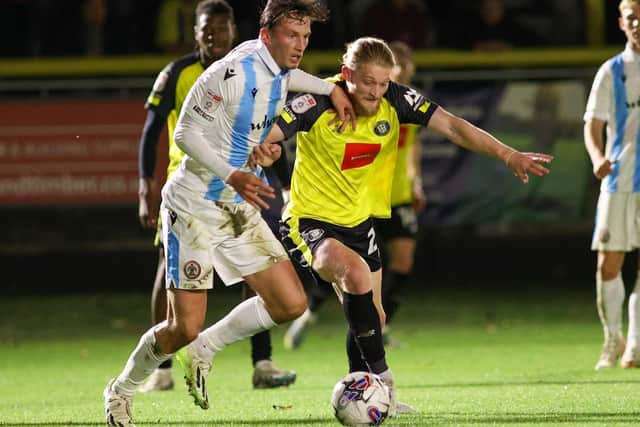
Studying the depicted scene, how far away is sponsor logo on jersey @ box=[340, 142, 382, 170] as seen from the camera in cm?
697

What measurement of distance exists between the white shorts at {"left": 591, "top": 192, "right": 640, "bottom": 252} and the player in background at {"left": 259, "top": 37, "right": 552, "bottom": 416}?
227 cm

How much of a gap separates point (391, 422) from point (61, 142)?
846cm

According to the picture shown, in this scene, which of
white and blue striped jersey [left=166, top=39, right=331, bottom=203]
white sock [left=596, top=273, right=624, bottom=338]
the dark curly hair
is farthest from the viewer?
white sock [left=596, top=273, right=624, bottom=338]

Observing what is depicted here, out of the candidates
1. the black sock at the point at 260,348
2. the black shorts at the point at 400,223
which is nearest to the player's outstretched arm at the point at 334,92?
the black sock at the point at 260,348

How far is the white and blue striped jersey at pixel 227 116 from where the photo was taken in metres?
6.23

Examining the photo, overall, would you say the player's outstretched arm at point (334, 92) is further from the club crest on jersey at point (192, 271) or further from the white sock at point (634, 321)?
the white sock at point (634, 321)

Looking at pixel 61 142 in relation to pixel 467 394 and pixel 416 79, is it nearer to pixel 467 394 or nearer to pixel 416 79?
pixel 416 79

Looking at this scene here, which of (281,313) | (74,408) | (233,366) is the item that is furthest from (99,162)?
(281,313)

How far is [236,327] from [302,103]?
1.25m

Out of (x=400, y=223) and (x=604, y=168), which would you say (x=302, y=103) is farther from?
(x=400, y=223)

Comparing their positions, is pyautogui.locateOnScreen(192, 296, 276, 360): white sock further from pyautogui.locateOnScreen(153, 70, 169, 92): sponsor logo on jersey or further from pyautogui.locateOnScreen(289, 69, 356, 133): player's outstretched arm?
pyautogui.locateOnScreen(153, 70, 169, 92): sponsor logo on jersey

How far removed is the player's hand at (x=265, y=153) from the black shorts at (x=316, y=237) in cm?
78

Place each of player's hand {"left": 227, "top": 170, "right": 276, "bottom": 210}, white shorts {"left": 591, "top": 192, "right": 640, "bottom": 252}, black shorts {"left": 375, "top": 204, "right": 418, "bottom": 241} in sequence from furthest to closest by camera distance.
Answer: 1. black shorts {"left": 375, "top": 204, "right": 418, "bottom": 241}
2. white shorts {"left": 591, "top": 192, "right": 640, "bottom": 252}
3. player's hand {"left": 227, "top": 170, "right": 276, "bottom": 210}

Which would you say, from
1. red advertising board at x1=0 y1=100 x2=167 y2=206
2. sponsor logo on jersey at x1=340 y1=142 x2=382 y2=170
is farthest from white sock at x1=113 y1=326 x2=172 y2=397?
red advertising board at x1=0 y1=100 x2=167 y2=206
